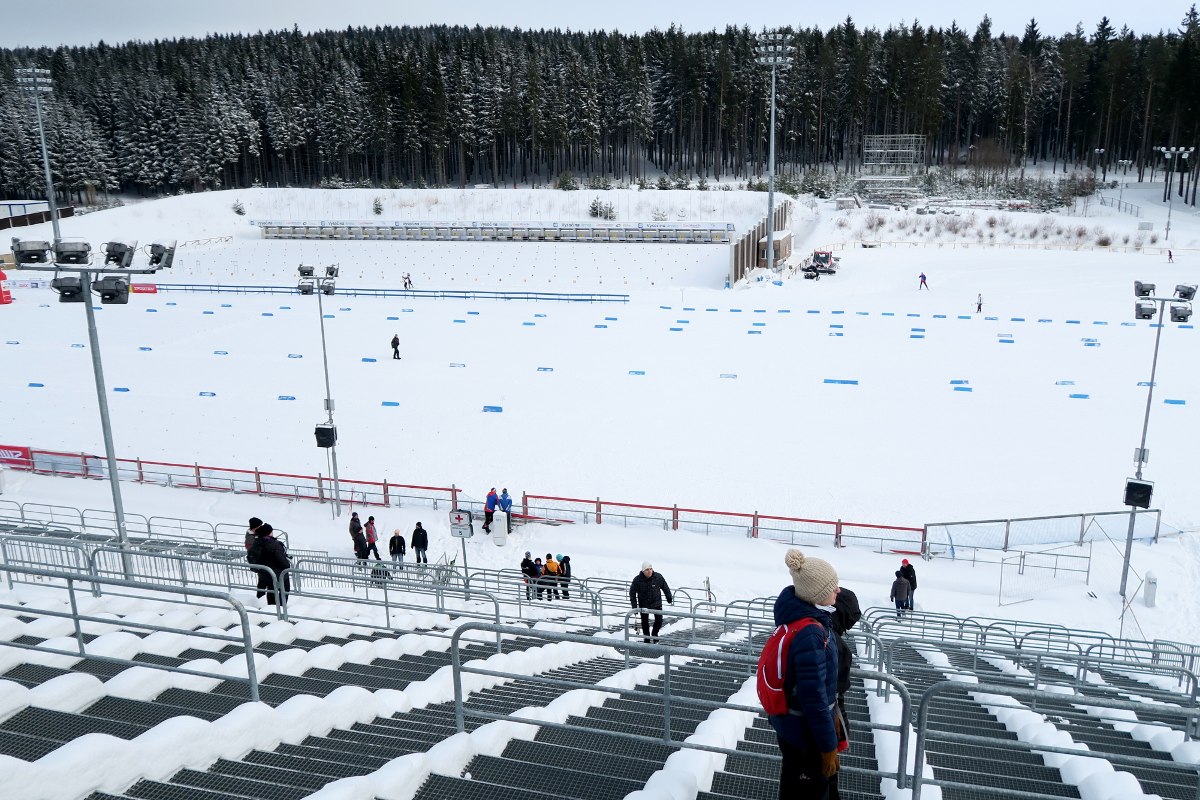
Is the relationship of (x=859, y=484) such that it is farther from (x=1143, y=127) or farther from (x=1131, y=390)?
(x=1143, y=127)

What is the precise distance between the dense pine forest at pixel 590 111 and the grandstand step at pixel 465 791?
83.9 m

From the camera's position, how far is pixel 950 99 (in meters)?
92.8

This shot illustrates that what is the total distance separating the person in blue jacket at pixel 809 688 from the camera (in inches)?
160

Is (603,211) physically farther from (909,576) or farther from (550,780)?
(550,780)

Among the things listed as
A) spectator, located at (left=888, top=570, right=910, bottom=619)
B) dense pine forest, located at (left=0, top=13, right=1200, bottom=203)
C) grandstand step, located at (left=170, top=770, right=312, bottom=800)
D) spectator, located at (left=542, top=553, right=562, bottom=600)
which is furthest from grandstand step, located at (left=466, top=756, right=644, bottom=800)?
dense pine forest, located at (left=0, top=13, right=1200, bottom=203)

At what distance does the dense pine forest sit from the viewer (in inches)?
3349

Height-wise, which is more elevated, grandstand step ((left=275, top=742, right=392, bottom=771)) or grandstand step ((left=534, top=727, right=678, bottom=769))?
grandstand step ((left=275, top=742, right=392, bottom=771))

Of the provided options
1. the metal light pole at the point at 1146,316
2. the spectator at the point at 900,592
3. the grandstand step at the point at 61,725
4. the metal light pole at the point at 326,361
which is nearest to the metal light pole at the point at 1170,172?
the metal light pole at the point at 1146,316

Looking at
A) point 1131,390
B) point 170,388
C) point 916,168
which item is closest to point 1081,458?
point 1131,390

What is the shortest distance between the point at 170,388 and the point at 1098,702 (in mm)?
27611

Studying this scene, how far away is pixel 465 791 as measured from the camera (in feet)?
15.8

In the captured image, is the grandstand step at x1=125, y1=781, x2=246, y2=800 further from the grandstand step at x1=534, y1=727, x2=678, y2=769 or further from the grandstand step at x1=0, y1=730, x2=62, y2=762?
the grandstand step at x1=534, y1=727, x2=678, y2=769

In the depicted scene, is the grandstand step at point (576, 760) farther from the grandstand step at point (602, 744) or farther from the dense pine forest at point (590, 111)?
the dense pine forest at point (590, 111)

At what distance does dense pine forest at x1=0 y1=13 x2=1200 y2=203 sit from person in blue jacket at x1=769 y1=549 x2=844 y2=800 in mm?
84695
